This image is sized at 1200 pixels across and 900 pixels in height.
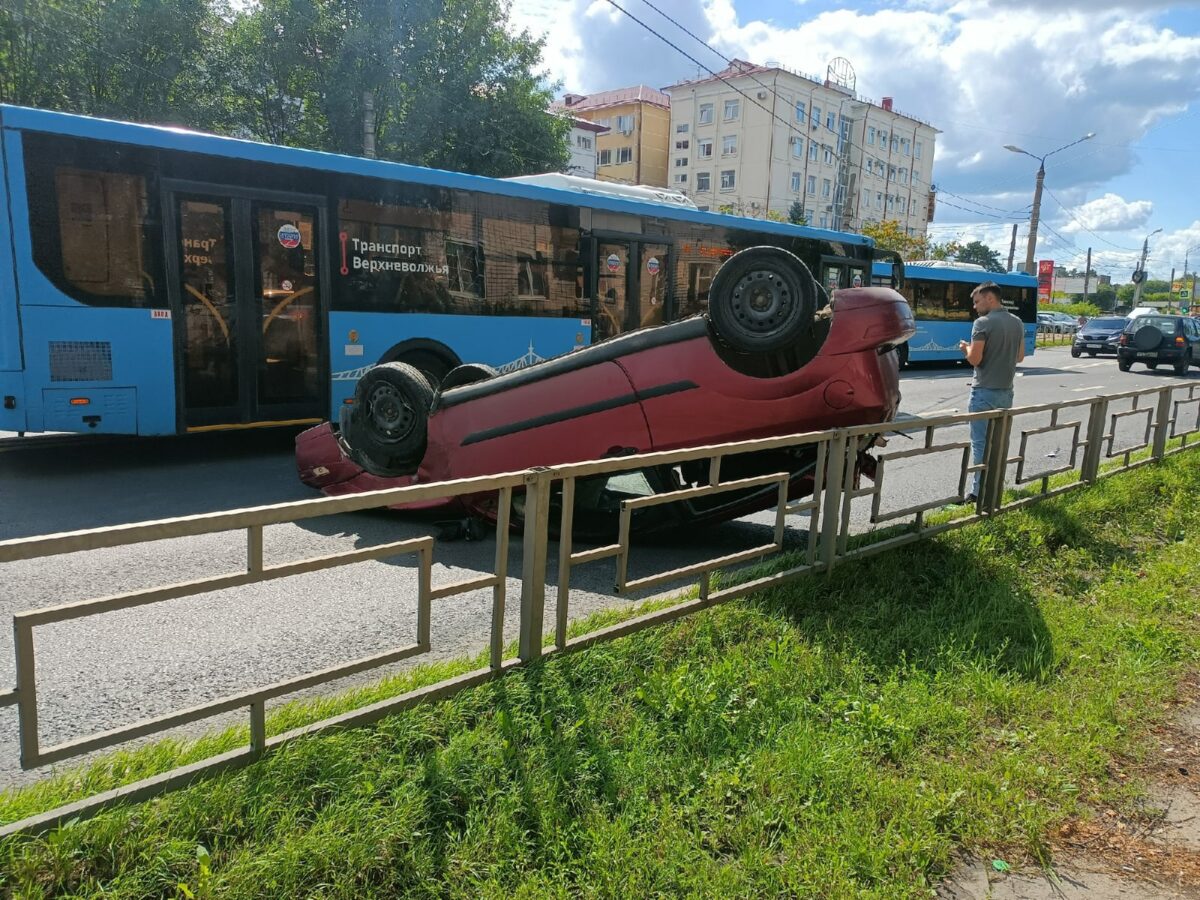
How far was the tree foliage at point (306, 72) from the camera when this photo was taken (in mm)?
24719

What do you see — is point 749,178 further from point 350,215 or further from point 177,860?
point 177,860

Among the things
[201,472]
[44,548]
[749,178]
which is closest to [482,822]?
[44,548]

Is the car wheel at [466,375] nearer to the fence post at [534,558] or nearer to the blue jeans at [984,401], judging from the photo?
the fence post at [534,558]

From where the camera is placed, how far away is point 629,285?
12.0 m

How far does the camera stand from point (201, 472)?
831 centimetres

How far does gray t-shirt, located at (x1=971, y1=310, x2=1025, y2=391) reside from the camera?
7.15 metres

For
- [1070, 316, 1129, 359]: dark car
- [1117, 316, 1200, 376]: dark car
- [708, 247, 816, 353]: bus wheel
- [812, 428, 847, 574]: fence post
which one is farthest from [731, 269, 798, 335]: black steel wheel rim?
[1070, 316, 1129, 359]: dark car

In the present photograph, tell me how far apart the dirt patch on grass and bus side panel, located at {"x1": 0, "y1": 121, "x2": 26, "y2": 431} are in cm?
791

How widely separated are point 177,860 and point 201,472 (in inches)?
265

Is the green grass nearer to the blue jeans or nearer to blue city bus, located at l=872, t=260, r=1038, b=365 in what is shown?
the blue jeans

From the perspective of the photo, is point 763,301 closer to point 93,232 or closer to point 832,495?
point 832,495

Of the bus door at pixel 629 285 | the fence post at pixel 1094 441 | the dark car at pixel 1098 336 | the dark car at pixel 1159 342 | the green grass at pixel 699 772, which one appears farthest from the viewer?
the dark car at pixel 1098 336

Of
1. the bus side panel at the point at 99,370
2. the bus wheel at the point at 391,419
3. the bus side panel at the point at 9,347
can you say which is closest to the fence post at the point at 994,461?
the bus wheel at the point at 391,419

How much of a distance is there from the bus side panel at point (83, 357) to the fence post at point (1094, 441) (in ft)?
27.4
